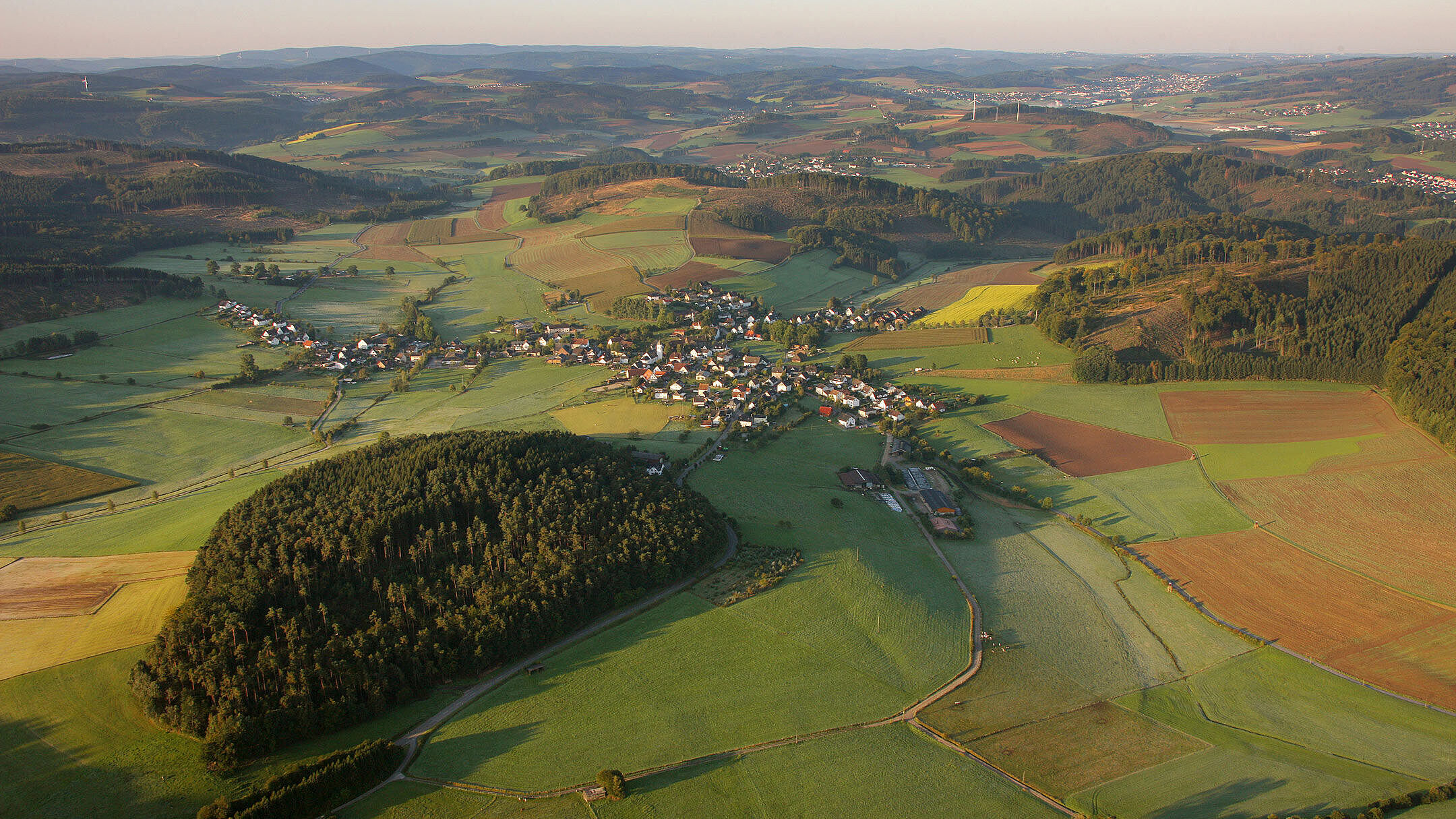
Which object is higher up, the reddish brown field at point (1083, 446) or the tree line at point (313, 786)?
the reddish brown field at point (1083, 446)

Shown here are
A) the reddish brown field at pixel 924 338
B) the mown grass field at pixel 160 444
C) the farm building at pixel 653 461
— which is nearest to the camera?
the farm building at pixel 653 461

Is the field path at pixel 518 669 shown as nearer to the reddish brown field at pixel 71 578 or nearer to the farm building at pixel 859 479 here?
the farm building at pixel 859 479

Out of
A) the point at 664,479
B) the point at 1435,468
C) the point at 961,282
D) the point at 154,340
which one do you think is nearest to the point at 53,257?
the point at 154,340

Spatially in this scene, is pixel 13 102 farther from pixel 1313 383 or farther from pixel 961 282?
pixel 1313 383

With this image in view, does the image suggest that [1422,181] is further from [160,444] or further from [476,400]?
[160,444]

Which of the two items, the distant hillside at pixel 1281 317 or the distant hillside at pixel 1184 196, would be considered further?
the distant hillside at pixel 1184 196

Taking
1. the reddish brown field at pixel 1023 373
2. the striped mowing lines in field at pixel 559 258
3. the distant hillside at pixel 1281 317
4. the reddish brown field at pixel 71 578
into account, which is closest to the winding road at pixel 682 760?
the reddish brown field at pixel 71 578

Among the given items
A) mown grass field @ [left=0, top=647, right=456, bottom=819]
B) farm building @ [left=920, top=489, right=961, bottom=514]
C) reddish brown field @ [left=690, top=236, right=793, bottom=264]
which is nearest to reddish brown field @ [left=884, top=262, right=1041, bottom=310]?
reddish brown field @ [left=690, top=236, right=793, bottom=264]

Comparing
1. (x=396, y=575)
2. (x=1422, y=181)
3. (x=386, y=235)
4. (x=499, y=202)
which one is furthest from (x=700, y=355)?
(x=1422, y=181)
